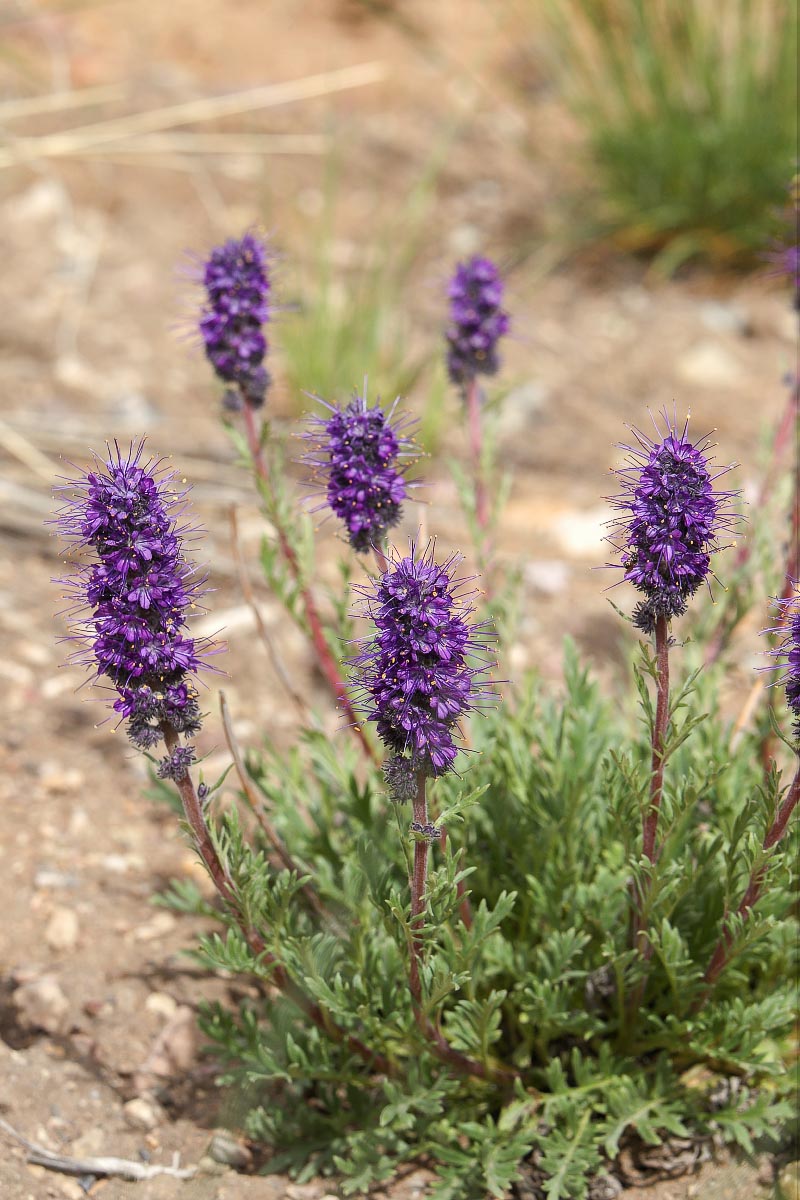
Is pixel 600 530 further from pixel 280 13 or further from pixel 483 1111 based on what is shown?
pixel 280 13

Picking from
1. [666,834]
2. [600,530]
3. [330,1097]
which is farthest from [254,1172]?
[600,530]

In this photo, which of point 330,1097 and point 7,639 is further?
point 7,639

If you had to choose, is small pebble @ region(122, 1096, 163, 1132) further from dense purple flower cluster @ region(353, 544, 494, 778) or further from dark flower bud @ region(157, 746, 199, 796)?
dense purple flower cluster @ region(353, 544, 494, 778)

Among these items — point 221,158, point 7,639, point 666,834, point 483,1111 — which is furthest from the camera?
point 221,158

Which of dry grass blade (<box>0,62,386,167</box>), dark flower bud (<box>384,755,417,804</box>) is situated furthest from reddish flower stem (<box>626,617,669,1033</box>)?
dry grass blade (<box>0,62,386,167</box>)

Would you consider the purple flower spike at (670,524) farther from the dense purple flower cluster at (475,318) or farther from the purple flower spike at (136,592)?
the dense purple flower cluster at (475,318)

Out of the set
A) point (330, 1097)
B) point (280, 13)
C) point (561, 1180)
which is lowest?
point (561, 1180)

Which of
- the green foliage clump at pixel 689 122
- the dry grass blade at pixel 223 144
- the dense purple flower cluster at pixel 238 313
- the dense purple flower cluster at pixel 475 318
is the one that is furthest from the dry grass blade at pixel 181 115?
the dense purple flower cluster at pixel 238 313
